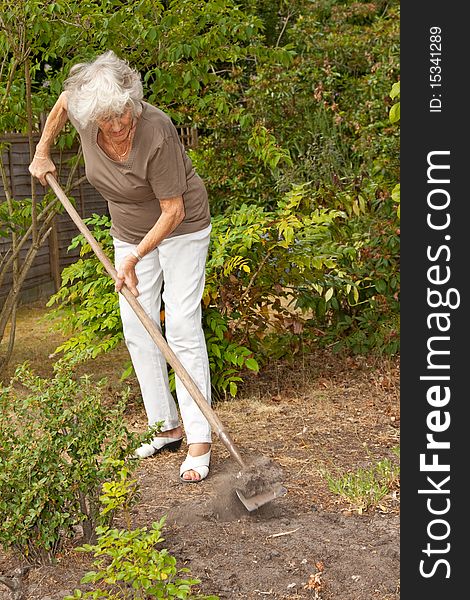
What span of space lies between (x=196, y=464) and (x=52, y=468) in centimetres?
110

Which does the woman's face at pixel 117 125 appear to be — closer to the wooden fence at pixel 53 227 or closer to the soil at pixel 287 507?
the soil at pixel 287 507

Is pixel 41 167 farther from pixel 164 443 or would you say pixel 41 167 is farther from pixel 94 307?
pixel 164 443

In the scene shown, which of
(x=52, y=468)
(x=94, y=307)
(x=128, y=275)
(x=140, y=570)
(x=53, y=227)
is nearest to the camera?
(x=140, y=570)

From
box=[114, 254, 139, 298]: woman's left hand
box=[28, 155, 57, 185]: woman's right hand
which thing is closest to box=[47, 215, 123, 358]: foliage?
box=[28, 155, 57, 185]: woman's right hand

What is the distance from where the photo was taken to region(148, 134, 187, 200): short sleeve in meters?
3.99

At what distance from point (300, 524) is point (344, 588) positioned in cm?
54

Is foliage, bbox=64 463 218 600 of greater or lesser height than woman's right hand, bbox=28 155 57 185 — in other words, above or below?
below

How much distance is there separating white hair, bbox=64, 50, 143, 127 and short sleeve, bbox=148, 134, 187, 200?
194mm

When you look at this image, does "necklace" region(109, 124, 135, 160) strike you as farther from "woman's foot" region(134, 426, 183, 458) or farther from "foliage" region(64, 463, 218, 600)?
"foliage" region(64, 463, 218, 600)

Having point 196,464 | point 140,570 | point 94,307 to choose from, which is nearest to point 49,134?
point 94,307

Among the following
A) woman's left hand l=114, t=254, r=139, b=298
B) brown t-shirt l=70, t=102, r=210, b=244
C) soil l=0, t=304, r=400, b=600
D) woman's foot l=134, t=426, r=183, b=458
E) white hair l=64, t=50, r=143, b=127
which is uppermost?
white hair l=64, t=50, r=143, b=127

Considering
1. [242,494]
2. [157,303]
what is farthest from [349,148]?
[242,494]

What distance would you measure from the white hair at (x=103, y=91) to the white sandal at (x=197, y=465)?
1.56 meters

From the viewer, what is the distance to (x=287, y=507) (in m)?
3.99
